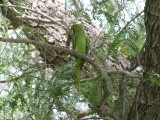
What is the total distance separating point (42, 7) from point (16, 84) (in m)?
1.12

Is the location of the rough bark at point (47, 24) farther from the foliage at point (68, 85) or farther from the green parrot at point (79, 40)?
the foliage at point (68, 85)

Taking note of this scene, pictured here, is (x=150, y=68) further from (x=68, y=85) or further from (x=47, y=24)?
(x=47, y=24)

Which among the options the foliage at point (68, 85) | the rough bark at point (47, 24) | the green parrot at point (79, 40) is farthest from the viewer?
the rough bark at point (47, 24)

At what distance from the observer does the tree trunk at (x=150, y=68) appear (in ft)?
6.23

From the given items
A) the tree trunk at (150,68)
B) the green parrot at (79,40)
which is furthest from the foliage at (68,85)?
the green parrot at (79,40)

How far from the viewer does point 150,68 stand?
1912 mm

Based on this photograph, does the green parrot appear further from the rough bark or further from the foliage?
the foliage

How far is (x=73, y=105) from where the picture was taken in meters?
1.90

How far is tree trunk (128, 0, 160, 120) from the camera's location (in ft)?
6.23

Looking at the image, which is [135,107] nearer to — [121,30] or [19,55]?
[121,30]

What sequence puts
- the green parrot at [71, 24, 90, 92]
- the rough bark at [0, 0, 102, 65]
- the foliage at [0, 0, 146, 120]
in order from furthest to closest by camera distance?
1. the rough bark at [0, 0, 102, 65]
2. the green parrot at [71, 24, 90, 92]
3. the foliage at [0, 0, 146, 120]

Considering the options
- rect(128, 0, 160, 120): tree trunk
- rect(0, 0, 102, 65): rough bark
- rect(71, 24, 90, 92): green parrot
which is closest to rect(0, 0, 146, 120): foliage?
rect(128, 0, 160, 120): tree trunk

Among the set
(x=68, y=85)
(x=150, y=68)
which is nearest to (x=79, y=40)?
(x=68, y=85)

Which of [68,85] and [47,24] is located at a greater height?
[47,24]
